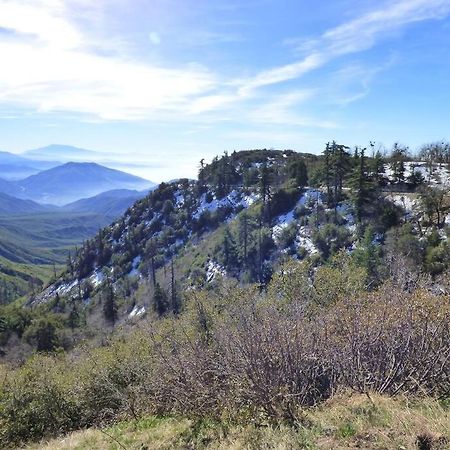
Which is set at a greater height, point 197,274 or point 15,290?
point 197,274

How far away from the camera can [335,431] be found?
9.68 m

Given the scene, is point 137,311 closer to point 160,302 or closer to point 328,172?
point 160,302

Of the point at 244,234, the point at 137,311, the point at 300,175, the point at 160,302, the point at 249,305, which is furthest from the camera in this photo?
the point at 300,175

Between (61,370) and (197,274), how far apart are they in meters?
70.9

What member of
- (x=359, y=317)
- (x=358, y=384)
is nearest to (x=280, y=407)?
(x=358, y=384)

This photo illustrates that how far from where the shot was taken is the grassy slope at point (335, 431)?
8.68 meters

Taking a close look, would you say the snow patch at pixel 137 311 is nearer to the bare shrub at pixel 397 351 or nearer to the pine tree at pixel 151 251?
the pine tree at pixel 151 251

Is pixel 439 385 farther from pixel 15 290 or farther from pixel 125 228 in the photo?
pixel 15 290

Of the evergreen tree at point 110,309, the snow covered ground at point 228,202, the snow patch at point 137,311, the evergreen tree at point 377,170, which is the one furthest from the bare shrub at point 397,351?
the snow covered ground at point 228,202

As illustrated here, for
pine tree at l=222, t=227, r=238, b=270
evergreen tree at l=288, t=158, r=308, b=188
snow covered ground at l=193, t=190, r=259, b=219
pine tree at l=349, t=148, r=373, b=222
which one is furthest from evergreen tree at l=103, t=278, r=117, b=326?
pine tree at l=349, t=148, r=373, b=222

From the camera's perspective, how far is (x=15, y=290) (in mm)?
186500

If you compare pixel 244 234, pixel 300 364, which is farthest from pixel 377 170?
pixel 300 364

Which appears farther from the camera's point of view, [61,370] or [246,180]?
[246,180]

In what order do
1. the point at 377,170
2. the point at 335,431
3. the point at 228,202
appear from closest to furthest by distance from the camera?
the point at 335,431 < the point at 377,170 < the point at 228,202
